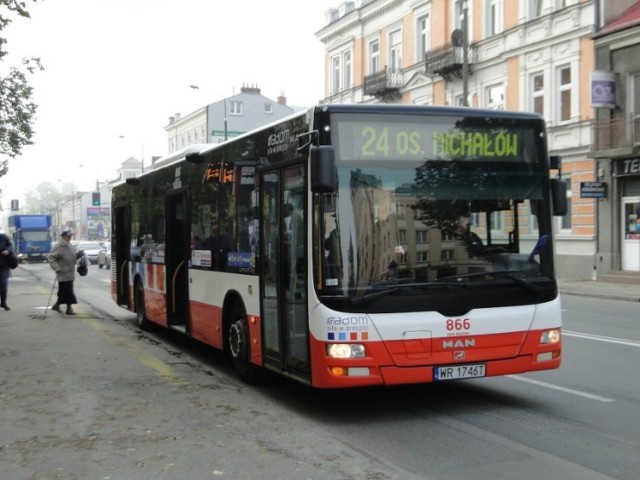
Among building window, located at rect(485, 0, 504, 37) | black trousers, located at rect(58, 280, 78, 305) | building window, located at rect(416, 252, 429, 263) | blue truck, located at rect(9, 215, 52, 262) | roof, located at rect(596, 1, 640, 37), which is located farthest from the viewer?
blue truck, located at rect(9, 215, 52, 262)

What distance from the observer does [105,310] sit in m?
18.7

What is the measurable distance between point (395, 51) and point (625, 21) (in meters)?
14.6

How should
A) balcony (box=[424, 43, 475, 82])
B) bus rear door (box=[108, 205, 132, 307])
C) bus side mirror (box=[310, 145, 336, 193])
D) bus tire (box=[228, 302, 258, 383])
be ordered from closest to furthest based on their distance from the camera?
bus side mirror (box=[310, 145, 336, 193]) < bus tire (box=[228, 302, 258, 383]) < bus rear door (box=[108, 205, 132, 307]) < balcony (box=[424, 43, 475, 82])

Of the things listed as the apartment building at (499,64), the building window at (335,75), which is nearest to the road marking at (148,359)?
the apartment building at (499,64)

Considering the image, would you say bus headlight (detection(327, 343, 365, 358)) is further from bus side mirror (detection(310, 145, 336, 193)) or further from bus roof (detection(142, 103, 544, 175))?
bus roof (detection(142, 103, 544, 175))

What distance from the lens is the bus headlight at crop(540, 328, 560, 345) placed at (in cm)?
734

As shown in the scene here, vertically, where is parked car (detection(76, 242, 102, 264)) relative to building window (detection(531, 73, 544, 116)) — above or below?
below

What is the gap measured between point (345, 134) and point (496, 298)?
194 centimetres

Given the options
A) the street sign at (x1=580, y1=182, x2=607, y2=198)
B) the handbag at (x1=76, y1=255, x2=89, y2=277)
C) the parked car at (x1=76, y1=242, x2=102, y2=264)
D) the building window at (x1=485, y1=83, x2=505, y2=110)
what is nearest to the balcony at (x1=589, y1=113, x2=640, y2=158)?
the street sign at (x1=580, y1=182, x2=607, y2=198)

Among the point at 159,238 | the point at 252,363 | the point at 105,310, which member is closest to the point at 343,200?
the point at 252,363

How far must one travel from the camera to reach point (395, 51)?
3912 centimetres

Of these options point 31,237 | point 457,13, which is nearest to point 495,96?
point 457,13

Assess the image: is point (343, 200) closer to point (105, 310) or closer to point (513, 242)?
point (513, 242)

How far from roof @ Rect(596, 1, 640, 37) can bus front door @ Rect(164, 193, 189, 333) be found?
1906 centimetres
